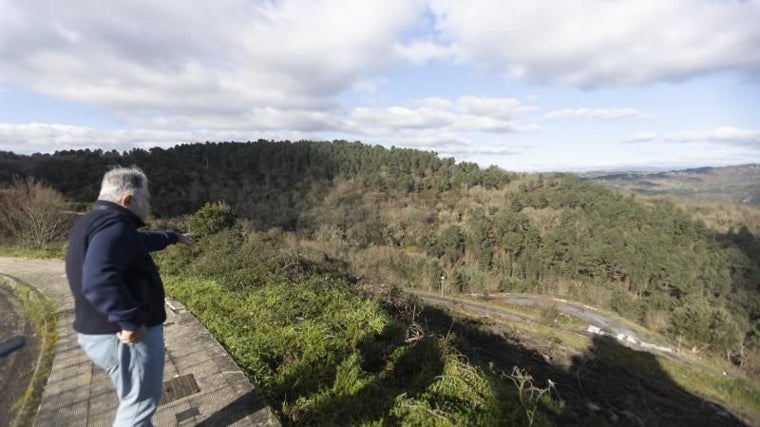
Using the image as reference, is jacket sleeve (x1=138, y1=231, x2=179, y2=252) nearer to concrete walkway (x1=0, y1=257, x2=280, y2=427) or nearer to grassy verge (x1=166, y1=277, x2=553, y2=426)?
concrete walkway (x1=0, y1=257, x2=280, y2=427)

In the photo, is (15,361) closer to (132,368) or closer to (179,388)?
(179,388)

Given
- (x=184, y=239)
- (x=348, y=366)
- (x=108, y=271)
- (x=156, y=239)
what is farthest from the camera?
(x=348, y=366)

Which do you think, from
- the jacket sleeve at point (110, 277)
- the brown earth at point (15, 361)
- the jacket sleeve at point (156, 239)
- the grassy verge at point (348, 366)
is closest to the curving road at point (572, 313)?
the grassy verge at point (348, 366)

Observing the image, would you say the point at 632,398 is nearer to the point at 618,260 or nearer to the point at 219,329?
the point at 219,329

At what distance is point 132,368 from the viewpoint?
2209 mm

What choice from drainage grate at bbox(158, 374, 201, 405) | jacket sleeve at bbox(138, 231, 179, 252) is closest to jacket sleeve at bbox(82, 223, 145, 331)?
jacket sleeve at bbox(138, 231, 179, 252)

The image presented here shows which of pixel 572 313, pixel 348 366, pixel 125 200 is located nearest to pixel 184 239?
pixel 125 200

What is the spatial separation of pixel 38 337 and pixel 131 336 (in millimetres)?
4196

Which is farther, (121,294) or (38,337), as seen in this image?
(38,337)

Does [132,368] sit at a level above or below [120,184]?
below

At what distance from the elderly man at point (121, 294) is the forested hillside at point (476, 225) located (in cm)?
2706

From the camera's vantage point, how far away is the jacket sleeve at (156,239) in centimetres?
263

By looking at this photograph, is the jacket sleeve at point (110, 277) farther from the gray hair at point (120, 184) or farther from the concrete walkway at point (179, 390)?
the concrete walkway at point (179, 390)

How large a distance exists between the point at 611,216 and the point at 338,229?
4492 centimetres
